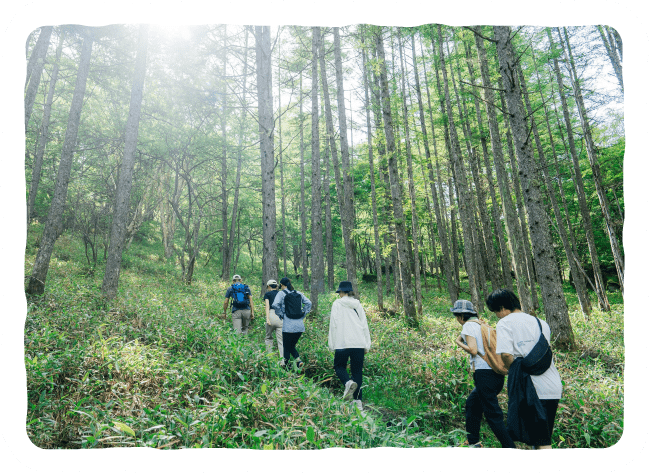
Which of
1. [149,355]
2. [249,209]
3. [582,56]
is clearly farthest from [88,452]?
[249,209]

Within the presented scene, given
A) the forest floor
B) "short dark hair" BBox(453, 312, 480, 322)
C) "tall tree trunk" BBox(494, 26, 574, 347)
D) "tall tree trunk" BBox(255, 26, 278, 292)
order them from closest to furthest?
1. the forest floor
2. "short dark hair" BBox(453, 312, 480, 322)
3. "tall tree trunk" BBox(494, 26, 574, 347)
4. "tall tree trunk" BBox(255, 26, 278, 292)

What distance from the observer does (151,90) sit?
8367 millimetres

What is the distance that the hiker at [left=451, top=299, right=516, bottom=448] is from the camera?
2.87 m

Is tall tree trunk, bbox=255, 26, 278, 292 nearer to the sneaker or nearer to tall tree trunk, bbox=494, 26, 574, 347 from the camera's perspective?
the sneaker

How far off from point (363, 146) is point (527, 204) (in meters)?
11.8

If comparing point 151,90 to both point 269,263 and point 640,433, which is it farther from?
point 640,433

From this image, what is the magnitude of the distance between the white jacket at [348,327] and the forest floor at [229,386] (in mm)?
590

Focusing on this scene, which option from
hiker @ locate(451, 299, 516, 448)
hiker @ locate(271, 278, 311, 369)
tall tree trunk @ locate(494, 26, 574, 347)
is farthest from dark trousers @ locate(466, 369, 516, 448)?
tall tree trunk @ locate(494, 26, 574, 347)

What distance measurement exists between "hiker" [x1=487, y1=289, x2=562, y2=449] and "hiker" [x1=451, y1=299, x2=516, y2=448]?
1.14 ft

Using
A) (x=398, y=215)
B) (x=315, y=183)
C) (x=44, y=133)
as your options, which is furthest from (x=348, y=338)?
(x=44, y=133)

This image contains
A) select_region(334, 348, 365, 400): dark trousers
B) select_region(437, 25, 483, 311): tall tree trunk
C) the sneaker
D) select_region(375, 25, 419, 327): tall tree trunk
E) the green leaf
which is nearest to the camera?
the green leaf

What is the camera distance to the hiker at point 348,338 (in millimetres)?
4027

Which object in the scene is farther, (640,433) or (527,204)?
(527,204)

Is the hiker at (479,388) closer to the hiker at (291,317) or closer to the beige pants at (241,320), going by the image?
the hiker at (291,317)
